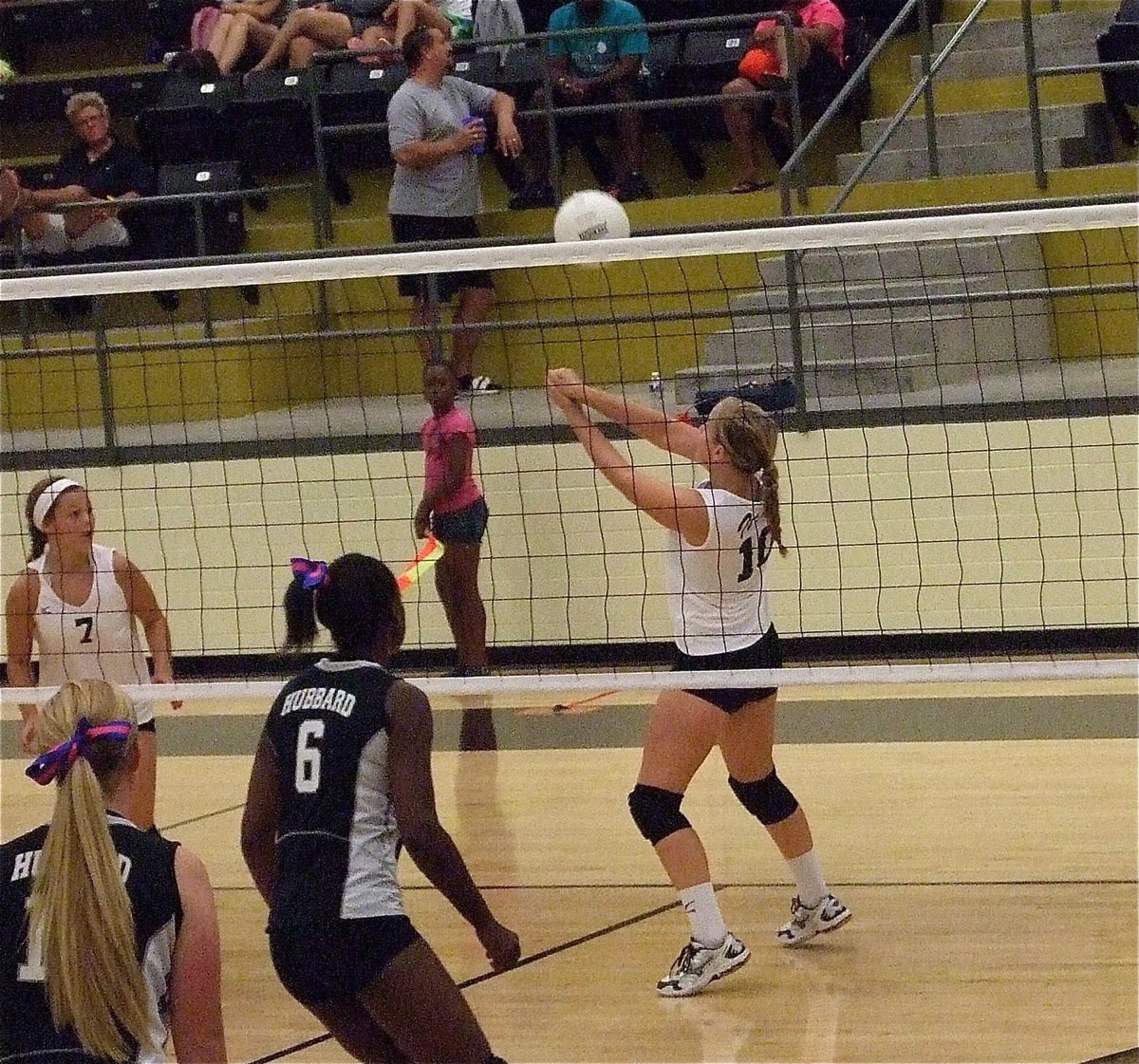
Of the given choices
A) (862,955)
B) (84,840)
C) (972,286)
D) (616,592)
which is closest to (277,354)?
(616,592)

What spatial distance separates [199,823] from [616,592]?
10.5 ft

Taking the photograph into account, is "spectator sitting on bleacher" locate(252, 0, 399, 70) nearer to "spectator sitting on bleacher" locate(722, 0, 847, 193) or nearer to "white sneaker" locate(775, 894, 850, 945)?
"spectator sitting on bleacher" locate(722, 0, 847, 193)

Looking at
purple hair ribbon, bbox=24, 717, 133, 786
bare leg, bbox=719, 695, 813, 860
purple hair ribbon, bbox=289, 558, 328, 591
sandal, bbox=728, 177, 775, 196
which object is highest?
sandal, bbox=728, 177, 775, 196

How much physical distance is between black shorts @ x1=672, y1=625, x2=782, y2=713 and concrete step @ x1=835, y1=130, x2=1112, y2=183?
5.99 metres

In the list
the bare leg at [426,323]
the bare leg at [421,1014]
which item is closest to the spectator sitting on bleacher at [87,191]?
the bare leg at [426,323]

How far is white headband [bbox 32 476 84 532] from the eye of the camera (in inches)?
237

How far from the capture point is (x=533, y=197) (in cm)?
1158

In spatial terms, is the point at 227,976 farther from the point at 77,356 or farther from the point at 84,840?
the point at 77,356

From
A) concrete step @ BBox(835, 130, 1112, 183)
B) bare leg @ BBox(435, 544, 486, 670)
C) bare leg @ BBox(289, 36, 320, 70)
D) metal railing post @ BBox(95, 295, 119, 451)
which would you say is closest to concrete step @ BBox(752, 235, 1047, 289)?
concrete step @ BBox(835, 130, 1112, 183)

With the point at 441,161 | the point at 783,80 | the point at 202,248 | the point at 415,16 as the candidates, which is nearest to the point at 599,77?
the point at 783,80

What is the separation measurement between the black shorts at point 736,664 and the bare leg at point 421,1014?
1777mm

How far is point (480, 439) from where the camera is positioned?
393 inches

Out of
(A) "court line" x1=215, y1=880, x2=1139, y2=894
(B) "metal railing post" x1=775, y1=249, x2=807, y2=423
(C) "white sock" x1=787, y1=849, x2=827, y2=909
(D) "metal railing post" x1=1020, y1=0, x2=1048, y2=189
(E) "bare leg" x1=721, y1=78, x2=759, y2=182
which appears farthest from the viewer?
(E) "bare leg" x1=721, y1=78, x2=759, y2=182

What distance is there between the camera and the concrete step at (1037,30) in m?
11.3
